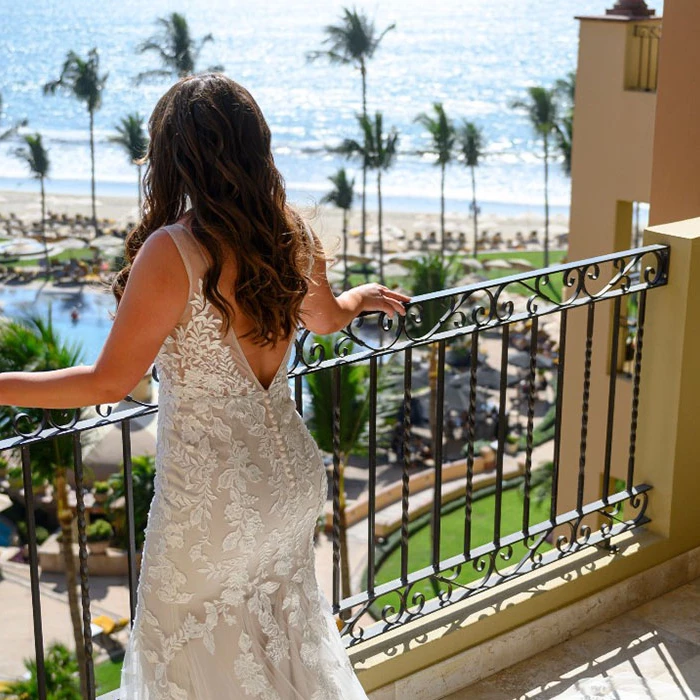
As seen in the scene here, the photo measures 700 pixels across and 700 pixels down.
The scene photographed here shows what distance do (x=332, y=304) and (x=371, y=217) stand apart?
44.1 meters

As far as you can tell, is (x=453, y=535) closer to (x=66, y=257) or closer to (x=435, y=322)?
(x=435, y=322)

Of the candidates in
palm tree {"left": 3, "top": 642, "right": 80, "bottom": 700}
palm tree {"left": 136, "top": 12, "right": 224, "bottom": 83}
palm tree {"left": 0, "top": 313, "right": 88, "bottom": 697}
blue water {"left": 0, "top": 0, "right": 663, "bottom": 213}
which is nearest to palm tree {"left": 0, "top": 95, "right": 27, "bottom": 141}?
blue water {"left": 0, "top": 0, "right": 663, "bottom": 213}

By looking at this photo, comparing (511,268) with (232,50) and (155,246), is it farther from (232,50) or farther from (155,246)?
(232,50)

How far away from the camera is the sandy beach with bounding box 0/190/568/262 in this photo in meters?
45.5

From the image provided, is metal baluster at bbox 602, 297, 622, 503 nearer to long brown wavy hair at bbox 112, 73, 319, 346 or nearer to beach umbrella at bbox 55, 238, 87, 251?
long brown wavy hair at bbox 112, 73, 319, 346

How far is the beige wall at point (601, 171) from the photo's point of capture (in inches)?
542

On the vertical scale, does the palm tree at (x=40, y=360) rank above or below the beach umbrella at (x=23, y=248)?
above

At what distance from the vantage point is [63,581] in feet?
56.2

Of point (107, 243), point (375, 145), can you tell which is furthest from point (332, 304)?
point (107, 243)

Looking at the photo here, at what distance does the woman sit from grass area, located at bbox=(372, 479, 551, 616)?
47.6 ft

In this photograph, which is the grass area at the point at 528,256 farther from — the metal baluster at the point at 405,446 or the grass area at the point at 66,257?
the metal baluster at the point at 405,446

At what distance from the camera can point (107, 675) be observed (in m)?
13.9

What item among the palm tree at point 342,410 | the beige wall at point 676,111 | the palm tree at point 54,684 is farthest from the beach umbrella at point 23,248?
the beige wall at point 676,111

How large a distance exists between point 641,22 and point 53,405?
514 inches
